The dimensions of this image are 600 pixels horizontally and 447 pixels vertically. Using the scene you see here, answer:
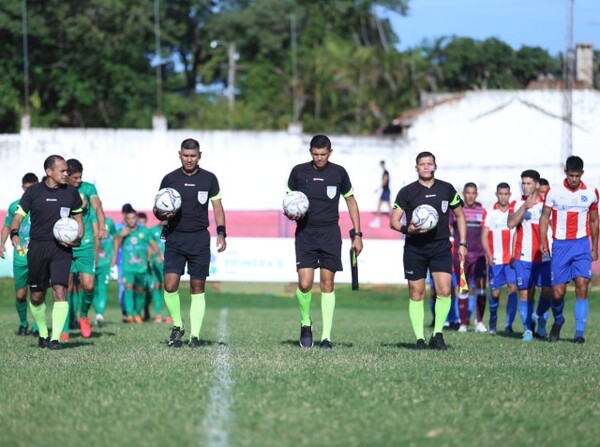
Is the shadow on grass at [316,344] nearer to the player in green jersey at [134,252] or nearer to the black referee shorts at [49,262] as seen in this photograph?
the black referee shorts at [49,262]

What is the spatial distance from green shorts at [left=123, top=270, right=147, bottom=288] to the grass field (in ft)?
26.5

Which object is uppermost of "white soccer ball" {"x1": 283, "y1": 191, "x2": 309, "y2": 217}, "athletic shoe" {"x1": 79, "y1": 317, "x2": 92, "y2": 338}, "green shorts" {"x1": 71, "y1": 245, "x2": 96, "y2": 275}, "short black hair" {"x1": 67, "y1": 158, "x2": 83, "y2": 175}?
"short black hair" {"x1": 67, "y1": 158, "x2": 83, "y2": 175}

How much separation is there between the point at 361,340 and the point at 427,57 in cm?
5700

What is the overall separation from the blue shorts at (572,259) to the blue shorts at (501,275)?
2.99 meters

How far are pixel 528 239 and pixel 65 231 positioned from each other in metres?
7.31

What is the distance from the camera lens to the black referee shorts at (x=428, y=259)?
1377 centimetres

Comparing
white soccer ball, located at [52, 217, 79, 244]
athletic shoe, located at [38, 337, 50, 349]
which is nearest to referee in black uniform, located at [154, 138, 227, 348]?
white soccer ball, located at [52, 217, 79, 244]

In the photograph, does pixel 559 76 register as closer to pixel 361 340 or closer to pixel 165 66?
pixel 165 66

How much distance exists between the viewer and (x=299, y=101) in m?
64.6

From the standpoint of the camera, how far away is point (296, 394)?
9359mm

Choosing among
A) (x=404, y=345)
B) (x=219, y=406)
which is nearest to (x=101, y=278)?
(x=404, y=345)

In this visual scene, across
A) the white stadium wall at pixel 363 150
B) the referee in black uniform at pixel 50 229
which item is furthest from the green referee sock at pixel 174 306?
the white stadium wall at pixel 363 150

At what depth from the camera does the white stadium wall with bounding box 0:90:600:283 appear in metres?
48.3

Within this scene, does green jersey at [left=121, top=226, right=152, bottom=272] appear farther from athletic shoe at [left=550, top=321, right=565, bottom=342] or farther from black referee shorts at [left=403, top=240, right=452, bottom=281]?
black referee shorts at [left=403, top=240, right=452, bottom=281]
